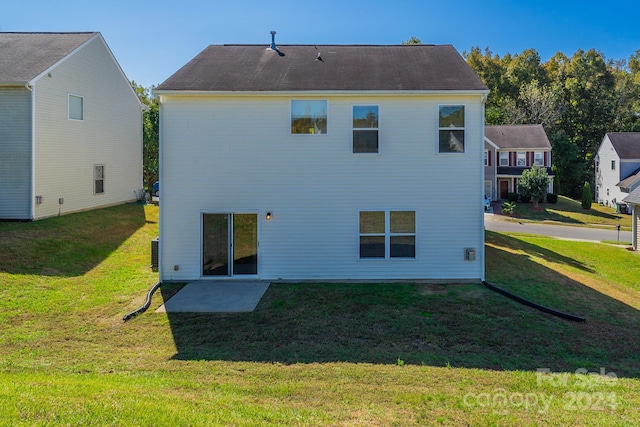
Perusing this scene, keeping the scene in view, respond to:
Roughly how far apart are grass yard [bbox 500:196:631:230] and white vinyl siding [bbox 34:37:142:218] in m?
26.9

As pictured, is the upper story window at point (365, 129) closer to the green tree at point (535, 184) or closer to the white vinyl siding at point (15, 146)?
the white vinyl siding at point (15, 146)

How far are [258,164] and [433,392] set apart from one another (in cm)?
707

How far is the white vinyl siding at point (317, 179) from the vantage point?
1002cm

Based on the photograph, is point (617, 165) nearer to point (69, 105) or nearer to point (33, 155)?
point (69, 105)

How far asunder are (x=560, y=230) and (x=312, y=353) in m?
23.1

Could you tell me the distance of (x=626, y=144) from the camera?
122ft

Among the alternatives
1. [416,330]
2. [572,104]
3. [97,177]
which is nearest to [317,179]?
[416,330]

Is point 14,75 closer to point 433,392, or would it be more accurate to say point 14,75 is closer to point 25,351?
point 25,351

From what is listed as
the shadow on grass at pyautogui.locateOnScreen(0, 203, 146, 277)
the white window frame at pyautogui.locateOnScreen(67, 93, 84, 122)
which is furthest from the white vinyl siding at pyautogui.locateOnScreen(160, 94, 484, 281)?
the white window frame at pyautogui.locateOnScreen(67, 93, 84, 122)

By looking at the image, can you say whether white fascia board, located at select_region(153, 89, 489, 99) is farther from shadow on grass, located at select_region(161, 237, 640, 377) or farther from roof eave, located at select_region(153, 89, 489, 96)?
shadow on grass, located at select_region(161, 237, 640, 377)

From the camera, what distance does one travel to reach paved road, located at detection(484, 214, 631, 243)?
21531 millimetres

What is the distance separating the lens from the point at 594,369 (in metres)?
5.88

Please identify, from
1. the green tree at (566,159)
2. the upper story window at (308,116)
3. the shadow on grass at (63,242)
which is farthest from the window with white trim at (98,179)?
the green tree at (566,159)

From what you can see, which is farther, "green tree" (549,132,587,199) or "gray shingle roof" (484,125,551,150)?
"green tree" (549,132,587,199)
